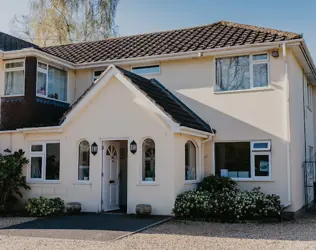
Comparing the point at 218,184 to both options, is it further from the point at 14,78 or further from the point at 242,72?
the point at 14,78

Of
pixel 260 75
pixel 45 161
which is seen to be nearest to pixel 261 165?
pixel 260 75

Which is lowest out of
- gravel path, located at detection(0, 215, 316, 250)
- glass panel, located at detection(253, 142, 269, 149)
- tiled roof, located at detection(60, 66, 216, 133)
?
gravel path, located at detection(0, 215, 316, 250)

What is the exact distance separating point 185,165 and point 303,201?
5.67 m

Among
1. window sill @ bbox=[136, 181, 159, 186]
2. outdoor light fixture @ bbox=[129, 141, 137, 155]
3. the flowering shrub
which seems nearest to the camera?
the flowering shrub

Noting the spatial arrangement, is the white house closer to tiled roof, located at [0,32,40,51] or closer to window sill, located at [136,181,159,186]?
window sill, located at [136,181,159,186]

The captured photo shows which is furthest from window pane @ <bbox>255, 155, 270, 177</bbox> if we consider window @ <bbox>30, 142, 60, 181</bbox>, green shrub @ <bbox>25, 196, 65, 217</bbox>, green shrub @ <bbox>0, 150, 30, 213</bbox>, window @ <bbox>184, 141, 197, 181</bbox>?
green shrub @ <bbox>0, 150, 30, 213</bbox>

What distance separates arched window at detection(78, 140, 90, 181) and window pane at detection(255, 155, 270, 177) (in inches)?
251

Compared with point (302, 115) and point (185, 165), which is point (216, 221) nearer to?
point (185, 165)

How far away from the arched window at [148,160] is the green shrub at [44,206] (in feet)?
10.8

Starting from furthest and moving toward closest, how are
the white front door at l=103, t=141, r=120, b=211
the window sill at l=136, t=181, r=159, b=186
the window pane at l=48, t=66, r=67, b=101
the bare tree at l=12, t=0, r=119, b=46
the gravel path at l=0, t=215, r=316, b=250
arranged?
the bare tree at l=12, t=0, r=119, b=46 < the window pane at l=48, t=66, r=67, b=101 < the white front door at l=103, t=141, r=120, b=211 < the window sill at l=136, t=181, r=159, b=186 < the gravel path at l=0, t=215, r=316, b=250

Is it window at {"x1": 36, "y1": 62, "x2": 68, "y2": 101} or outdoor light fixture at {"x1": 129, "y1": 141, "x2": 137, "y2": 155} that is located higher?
window at {"x1": 36, "y1": 62, "x2": 68, "y2": 101}

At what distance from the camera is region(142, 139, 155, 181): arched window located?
14.7 m

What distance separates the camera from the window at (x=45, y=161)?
1641 centimetres

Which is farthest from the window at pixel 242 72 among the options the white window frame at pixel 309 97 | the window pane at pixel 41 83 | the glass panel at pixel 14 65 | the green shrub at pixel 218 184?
the glass panel at pixel 14 65
